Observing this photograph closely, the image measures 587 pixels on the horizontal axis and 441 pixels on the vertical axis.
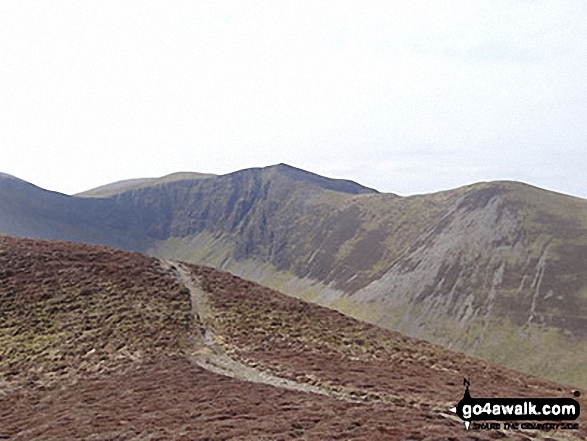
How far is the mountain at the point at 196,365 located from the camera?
20.3 m

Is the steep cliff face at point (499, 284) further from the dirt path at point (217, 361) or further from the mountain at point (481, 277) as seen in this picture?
the dirt path at point (217, 361)

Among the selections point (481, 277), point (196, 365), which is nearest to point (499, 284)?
point (481, 277)

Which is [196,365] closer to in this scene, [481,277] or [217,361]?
[217,361]

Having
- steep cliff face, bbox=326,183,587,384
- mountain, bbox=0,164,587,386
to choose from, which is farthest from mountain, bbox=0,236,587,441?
steep cliff face, bbox=326,183,587,384

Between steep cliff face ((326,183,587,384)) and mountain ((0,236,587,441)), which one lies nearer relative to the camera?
mountain ((0,236,587,441))

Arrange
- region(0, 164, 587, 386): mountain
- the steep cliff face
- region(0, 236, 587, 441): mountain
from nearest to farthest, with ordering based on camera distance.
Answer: region(0, 236, 587, 441): mountain → the steep cliff face → region(0, 164, 587, 386): mountain

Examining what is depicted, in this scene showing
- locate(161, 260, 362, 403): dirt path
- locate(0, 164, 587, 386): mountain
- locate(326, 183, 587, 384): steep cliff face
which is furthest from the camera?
locate(0, 164, 587, 386): mountain

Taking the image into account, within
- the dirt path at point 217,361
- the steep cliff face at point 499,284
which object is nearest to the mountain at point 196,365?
the dirt path at point 217,361

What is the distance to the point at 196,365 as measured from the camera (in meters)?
30.9

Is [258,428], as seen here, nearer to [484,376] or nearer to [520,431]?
[520,431]

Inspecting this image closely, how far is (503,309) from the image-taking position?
123375mm

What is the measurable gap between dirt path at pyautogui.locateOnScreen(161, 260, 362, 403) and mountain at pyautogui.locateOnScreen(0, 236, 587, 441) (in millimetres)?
109

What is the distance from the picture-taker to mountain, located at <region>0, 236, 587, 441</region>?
2033cm

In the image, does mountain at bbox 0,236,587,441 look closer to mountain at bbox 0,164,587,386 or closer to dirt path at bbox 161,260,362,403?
dirt path at bbox 161,260,362,403
